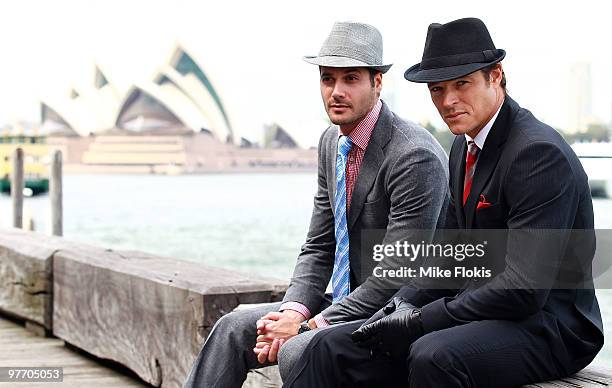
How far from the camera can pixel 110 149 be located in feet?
186

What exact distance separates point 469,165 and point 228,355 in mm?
735

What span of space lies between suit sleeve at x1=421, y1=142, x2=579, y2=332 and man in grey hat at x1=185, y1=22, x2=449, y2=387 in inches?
17.3

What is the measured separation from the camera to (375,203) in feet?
8.20

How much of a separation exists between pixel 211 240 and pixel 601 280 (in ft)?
116

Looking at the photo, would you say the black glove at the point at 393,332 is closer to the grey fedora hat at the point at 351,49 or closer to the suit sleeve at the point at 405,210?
the suit sleeve at the point at 405,210

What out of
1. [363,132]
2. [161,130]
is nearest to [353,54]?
[363,132]

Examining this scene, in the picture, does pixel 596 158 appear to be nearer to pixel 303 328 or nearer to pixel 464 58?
pixel 464 58

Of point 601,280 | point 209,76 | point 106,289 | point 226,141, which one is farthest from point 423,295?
point 226,141

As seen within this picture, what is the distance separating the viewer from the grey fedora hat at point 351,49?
8.20ft

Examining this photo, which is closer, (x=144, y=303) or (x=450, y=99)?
(x=450, y=99)

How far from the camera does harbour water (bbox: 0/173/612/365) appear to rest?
29859 millimetres

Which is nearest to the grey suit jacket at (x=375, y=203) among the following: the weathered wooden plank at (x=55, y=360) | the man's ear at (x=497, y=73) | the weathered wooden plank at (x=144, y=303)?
the man's ear at (x=497, y=73)

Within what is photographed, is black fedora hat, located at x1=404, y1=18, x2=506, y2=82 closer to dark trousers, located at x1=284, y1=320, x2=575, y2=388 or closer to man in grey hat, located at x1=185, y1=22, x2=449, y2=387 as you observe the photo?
man in grey hat, located at x1=185, y1=22, x2=449, y2=387

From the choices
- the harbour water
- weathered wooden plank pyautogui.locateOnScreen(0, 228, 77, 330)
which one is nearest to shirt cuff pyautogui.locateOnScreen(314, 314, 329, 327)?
weathered wooden plank pyautogui.locateOnScreen(0, 228, 77, 330)
